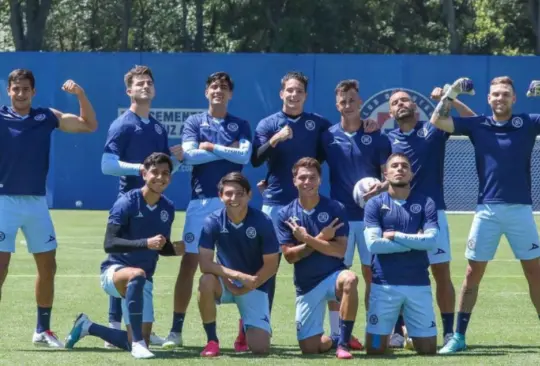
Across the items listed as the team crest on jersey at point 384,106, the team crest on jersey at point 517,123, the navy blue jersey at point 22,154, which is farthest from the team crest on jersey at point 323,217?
the team crest on jersey at point 384,106

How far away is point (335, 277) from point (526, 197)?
1757mm

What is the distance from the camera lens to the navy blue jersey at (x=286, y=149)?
10.9m

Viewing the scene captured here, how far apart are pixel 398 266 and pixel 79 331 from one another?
2.53m

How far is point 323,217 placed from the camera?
10219 mm

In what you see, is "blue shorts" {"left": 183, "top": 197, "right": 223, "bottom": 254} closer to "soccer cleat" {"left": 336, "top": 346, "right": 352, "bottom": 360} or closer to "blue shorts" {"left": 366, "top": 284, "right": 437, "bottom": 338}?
"blue shorts" {"left": 366, "top": 284, "right": 437, "bottom": 338}

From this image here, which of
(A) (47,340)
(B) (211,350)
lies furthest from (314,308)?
(A) (47,340)

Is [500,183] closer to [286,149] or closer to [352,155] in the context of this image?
[352,155]

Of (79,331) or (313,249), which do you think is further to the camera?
(79,331)

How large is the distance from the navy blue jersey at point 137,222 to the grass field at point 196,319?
0.71 m

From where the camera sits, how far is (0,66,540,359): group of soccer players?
1009cm

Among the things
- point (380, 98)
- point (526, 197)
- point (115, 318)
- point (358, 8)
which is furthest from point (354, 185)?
point (358, 8)

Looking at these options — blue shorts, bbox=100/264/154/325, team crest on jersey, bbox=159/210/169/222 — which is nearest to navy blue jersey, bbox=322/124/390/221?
team crest on jersey, bbox=159/210/169/222

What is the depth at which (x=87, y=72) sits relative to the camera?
27.4 meters

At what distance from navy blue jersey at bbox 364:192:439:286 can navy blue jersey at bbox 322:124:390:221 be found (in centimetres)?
61
